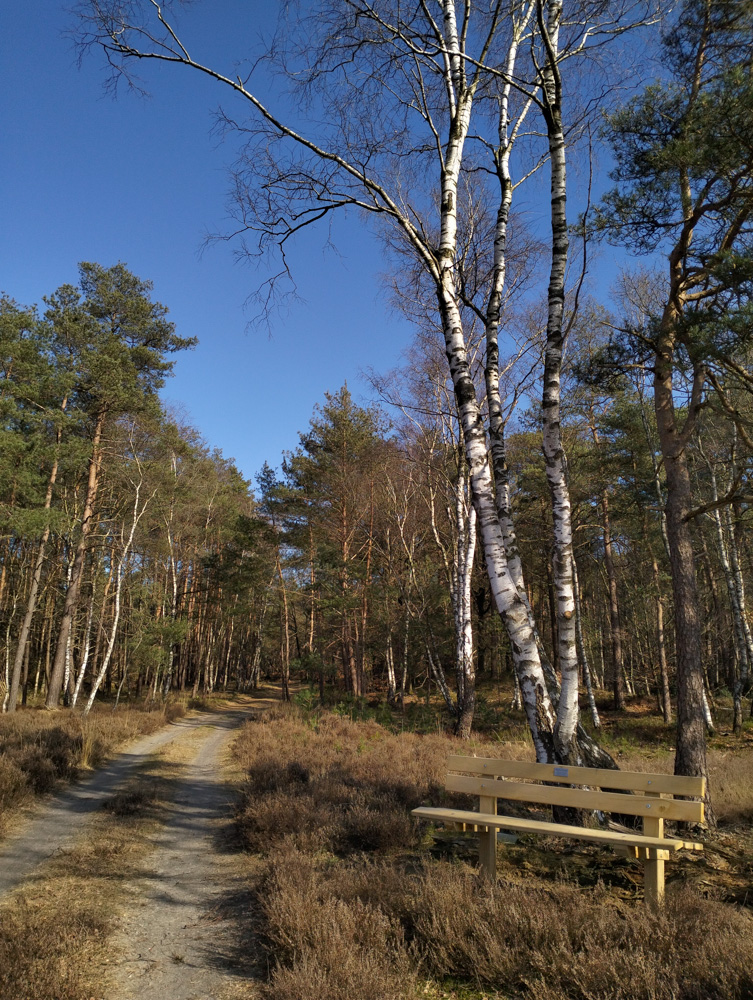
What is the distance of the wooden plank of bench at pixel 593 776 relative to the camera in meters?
4.34

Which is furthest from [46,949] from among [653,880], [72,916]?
[653,880]

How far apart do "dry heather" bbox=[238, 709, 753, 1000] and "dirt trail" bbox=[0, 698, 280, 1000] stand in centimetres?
33

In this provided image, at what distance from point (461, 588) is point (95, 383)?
1321 cm

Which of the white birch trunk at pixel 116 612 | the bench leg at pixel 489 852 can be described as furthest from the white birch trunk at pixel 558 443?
the white birch trunk at pixel 116 612

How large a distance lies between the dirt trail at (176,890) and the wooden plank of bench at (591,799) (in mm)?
2137

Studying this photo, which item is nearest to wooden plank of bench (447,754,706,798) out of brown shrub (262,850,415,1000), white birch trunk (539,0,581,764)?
white birch trunk (539,0,581,764)

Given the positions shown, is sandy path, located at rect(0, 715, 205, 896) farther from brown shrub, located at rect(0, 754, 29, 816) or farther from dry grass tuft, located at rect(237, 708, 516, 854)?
dry grass tuft, located at rect(237, 708, 516, 854)

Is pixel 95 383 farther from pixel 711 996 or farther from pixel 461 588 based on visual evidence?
pixel 711 996

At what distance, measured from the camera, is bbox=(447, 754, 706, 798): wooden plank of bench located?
4344 mm

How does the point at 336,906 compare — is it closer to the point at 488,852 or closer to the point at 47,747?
the point at 488,852

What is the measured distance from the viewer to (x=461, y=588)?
14852 mm

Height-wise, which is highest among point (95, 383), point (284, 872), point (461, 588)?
point (95, 383)

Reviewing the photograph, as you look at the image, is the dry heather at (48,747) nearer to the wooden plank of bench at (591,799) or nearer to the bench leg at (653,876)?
the wooden plank of bench at (591,799)

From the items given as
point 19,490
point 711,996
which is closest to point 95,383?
point 19,490
